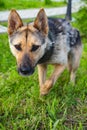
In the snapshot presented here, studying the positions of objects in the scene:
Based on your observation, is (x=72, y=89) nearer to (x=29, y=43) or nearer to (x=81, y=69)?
(x=29, y=43)

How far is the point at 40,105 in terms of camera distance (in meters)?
5.75

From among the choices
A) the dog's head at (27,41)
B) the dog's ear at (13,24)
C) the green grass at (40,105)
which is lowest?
the green grass at (40,105)

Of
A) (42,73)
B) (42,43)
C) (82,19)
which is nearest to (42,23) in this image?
(42,43)

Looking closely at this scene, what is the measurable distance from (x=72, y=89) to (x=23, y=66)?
1.08m

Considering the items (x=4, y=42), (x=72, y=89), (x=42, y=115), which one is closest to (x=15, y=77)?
(x=72, y=89)

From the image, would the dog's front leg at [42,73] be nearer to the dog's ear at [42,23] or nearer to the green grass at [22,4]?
the dog's ear at [42,23]

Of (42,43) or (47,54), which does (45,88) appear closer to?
(47,54)

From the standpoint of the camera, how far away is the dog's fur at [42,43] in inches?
217

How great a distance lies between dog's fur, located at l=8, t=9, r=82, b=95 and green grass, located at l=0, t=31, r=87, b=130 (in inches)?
8.1

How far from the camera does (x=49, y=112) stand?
211 inches

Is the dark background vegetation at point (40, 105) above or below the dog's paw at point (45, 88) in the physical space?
below

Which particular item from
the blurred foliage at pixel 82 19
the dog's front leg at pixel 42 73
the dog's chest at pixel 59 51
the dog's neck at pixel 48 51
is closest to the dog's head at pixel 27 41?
the dog's neck at pixel 48 51

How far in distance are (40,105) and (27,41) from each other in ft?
2.92

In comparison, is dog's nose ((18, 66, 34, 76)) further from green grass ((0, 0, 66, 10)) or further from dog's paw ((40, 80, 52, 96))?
green grass ((0, 0, 66, 10))
